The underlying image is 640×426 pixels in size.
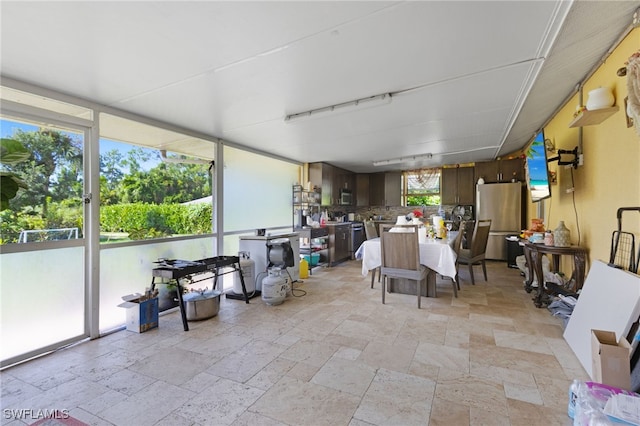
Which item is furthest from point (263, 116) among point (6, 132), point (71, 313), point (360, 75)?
point (71, 313)

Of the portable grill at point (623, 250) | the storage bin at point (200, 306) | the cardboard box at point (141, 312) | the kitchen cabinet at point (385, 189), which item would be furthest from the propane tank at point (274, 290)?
the kitchen cabinet at point (385, 189)

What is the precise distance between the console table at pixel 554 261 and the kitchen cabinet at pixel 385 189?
436cm

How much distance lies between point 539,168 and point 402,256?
7.04 feet

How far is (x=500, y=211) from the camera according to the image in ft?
20.2

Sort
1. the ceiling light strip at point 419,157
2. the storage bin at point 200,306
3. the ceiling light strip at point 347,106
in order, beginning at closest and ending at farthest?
the ceiling light strip at point 347,106, the storage bin at point 200,306, the ceiling light strip at point 419,157

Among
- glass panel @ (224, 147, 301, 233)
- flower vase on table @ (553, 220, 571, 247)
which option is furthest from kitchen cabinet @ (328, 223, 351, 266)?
flower vase on table @ (553, 220, 571, 247)

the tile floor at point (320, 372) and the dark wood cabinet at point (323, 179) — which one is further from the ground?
the dark wood cabinet at point (323, 179)

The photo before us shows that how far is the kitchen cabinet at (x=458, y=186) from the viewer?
7062 millimetres

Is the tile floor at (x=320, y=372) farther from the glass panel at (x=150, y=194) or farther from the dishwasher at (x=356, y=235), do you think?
the dishwasher at (x=356, y=235)

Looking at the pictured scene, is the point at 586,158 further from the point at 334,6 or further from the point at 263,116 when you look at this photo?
the point at 263,116

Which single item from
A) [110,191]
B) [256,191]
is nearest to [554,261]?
[256,191]

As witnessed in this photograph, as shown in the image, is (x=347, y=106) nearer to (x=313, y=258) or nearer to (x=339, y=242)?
(x=313, y=258)

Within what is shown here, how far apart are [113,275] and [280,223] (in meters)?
3.16

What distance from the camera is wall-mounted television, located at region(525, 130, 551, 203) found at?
11.4ft
